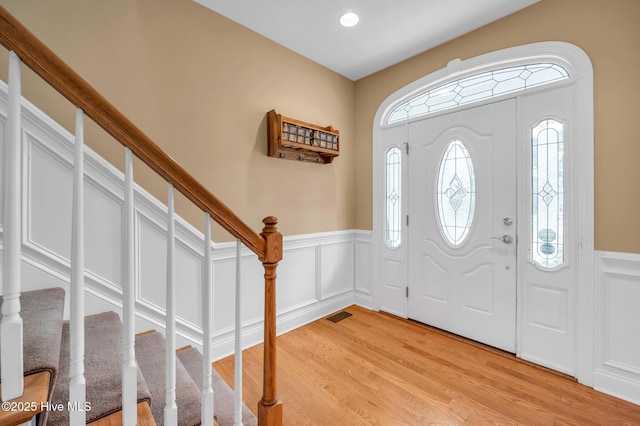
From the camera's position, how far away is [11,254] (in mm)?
663

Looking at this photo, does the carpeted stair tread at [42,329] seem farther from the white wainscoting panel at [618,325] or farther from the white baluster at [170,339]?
Result: the white wainscoting panel at [618,325]

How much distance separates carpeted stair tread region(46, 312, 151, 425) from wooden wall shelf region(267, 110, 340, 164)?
175cm

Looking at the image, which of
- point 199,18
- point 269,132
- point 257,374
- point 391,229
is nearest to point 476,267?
point 391,229

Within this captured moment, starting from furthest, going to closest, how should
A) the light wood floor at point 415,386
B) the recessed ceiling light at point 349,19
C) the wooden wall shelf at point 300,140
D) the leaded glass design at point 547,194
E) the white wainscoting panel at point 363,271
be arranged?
the white wainscoting panel at point 363,271 → the wooden wall shelf at point 300,140 → the recessed ceiling light at point 349,19 → the leaded glass design at point 547,194 → the light wood floor at point 415,386

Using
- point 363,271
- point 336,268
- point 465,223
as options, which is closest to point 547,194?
point 465,223

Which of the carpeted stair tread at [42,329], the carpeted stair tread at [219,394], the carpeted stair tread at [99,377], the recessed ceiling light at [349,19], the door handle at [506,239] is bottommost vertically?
the carpeted stair tread at [219,394]

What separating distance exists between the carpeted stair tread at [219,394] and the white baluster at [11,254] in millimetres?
874

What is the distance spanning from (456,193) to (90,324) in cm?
283

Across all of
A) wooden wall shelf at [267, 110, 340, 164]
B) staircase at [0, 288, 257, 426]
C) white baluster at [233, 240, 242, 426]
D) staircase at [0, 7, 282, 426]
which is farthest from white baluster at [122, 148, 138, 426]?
wooden wall shelf at [267, 110, 340, 164]

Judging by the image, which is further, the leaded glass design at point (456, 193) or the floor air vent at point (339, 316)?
the floor air vent at point (339, 316)

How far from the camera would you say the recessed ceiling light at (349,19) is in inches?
87.2

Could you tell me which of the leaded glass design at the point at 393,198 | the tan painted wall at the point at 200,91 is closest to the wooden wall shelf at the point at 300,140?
the tan painted wall at the point at 200,91

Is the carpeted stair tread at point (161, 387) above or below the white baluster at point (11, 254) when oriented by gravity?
Result: below

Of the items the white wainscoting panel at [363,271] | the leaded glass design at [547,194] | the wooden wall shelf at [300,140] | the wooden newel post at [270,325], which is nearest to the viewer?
the wooden newel post at [270,325]
